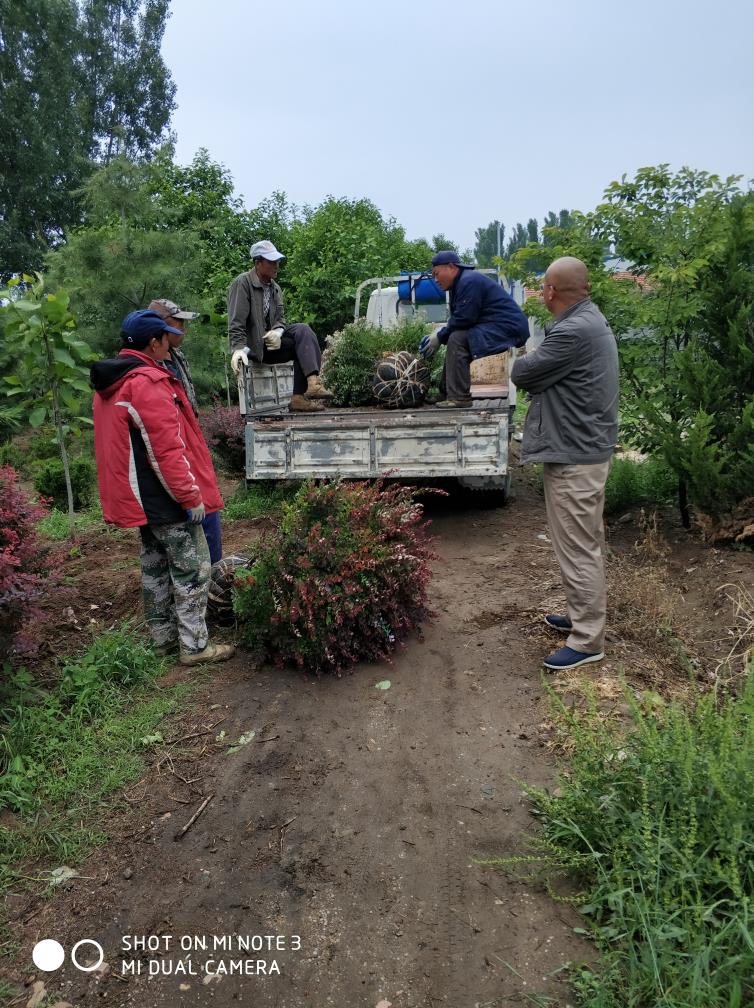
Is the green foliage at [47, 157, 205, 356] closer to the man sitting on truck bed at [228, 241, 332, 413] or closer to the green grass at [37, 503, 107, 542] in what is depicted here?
the green grass at [37, 503, 107, 542]

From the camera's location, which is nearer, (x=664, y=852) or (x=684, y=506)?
(x=664, y=852)

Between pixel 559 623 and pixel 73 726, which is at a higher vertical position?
pixel 559 623

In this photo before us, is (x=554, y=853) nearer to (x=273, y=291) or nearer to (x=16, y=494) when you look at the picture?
(x=16, y=494)

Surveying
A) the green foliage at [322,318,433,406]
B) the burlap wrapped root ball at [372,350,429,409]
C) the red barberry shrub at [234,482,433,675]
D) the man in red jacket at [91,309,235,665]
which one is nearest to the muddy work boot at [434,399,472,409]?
the burlap wrapped root ball at [372,350,429,409]

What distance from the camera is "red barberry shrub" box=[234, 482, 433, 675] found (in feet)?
13.3

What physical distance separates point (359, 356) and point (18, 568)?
14.4 ft

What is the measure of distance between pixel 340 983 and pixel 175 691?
2.02m

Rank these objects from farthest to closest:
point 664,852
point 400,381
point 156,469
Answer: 1. point 400,381
2. point 156,469
3. point 664,852

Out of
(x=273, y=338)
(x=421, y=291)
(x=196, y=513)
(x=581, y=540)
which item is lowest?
(x=581, y=540)

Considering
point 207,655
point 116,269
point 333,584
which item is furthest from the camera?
point 116,269

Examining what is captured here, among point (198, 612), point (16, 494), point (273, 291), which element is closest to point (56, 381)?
point (273, 291)

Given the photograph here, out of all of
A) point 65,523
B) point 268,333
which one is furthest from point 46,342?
point 65,523

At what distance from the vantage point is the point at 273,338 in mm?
7094

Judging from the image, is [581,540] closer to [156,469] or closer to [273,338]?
[156,469]
